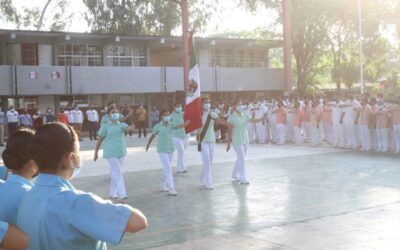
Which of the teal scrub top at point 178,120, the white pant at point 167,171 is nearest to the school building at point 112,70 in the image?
the teal scrub top at point 178,120

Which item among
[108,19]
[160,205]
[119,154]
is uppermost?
[108,19]

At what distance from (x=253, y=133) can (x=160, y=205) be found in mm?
14292

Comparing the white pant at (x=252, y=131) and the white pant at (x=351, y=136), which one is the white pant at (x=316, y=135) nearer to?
the white pant at (x=351, y=136)

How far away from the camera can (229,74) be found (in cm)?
3628

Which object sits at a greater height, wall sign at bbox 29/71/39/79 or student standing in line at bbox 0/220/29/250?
wall sign at bbox 29/71/39/79

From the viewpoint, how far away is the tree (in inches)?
1452

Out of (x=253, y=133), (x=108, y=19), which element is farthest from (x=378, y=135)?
(x=108, y=19)

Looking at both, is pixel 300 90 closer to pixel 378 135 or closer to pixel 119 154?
pixel 378 135

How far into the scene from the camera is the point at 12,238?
2.29 metres

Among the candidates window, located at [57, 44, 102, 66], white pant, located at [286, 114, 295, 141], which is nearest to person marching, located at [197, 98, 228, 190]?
white pant, located at [286, 114, 295, 141]

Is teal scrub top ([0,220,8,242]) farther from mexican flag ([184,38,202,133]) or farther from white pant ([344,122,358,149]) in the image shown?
white pant ([344,122,358,149])

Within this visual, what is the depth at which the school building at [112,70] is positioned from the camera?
97.8 feet

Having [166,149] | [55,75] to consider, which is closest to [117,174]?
[166,149]

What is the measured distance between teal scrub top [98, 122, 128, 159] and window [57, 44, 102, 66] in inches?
928
